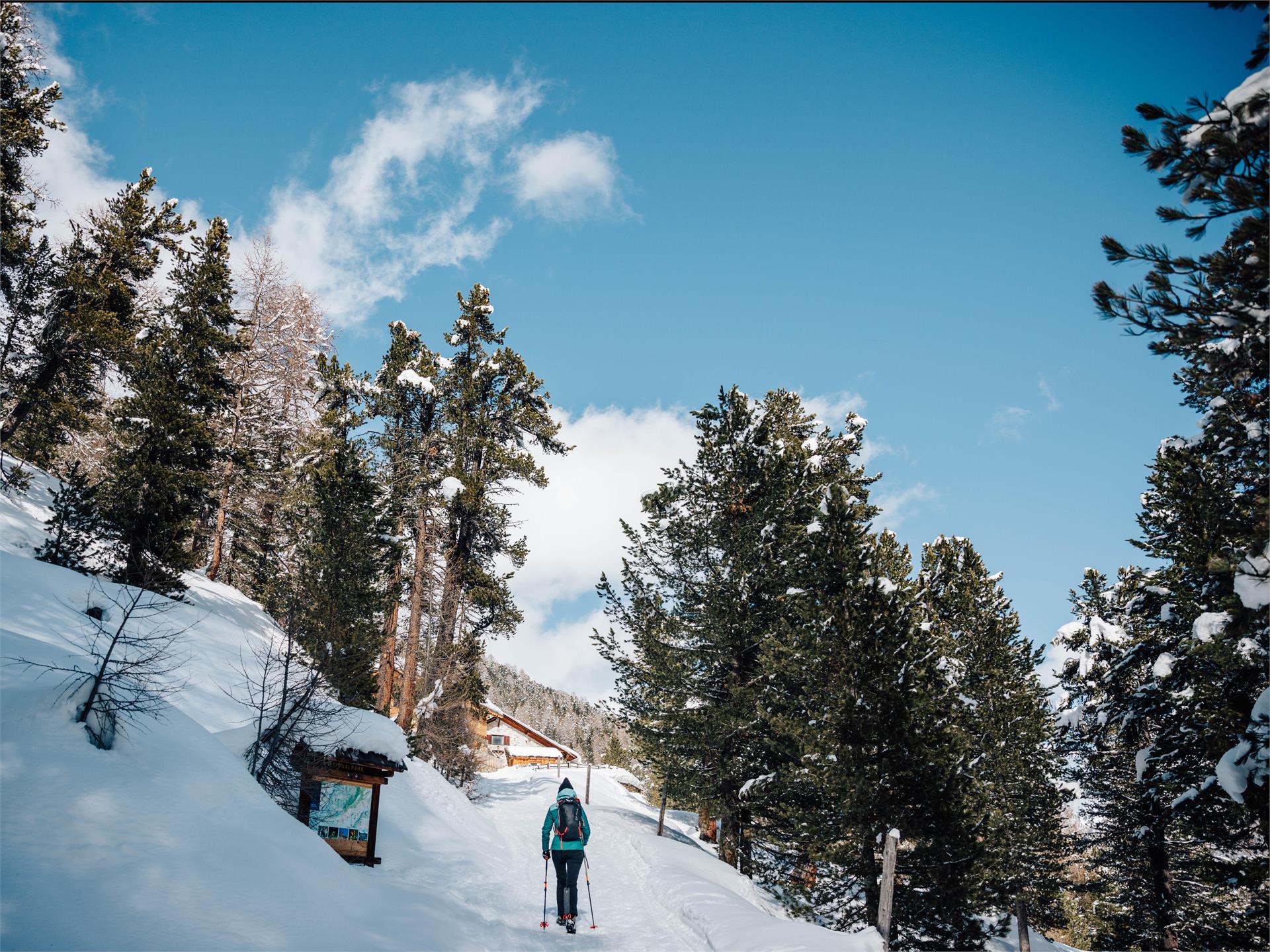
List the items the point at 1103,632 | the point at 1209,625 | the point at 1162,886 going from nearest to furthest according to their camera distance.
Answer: the point at 1209,625 → the point at 1162,886 → the point at 1103,632

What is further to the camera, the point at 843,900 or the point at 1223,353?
the point at 843,900

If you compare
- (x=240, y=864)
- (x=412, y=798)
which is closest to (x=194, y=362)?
(x=412, y=798)

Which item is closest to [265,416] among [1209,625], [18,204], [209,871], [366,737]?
[18,204]

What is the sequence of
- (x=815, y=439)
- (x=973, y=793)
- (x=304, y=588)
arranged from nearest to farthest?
(x=973, y=793)
(x=304, y=588)
(x=815, y=439)

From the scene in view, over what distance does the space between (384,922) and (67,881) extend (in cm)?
274

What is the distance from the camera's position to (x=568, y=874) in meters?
8.84

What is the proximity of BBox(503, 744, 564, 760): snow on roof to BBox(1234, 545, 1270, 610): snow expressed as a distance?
58.5 meters

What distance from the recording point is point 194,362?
806 inches

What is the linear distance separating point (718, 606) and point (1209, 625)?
416 inches

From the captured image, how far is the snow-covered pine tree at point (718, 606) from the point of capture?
17141 millimetres

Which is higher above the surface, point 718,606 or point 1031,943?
point 718,606

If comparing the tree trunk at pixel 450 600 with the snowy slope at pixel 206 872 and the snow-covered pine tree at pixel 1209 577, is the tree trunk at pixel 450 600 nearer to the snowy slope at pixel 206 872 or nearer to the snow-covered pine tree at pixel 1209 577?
the snowy slope at pixel 206 872

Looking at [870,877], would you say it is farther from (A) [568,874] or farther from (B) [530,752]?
(B) [530,752]

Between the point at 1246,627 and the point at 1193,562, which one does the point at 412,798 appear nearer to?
the point at 1246,627
